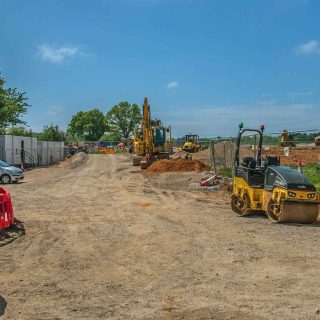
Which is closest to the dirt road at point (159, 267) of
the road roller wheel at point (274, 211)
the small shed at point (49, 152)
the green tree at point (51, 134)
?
the road roller wheel at point (274, 211)

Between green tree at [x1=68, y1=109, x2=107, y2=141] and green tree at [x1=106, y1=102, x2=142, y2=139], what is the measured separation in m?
2.19

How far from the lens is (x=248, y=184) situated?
40.7 feet

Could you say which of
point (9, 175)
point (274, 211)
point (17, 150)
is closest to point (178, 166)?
point (9, 175)

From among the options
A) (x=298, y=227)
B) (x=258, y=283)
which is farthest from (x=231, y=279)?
(x=298, y=227)

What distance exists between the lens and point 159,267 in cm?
775

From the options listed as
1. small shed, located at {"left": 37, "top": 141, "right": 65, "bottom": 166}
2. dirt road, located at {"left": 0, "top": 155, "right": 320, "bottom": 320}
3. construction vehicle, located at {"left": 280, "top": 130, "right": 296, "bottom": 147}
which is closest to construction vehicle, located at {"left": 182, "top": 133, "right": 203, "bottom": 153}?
small shed, located at {"left": 37, "top": 141, "right": 65, "bottom": 166}

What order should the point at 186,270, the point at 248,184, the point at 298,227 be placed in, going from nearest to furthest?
1. the point at 186,270
2. the point at 298,227
3. the point at 248,184

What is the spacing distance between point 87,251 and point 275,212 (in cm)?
476

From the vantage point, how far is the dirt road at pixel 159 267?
5.81 m

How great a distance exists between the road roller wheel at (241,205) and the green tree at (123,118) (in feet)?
404

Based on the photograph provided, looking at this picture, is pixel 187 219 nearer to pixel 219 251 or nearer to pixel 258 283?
pixel 219 251

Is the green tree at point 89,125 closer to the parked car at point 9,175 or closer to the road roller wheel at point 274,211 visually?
the parked car at point 9,175

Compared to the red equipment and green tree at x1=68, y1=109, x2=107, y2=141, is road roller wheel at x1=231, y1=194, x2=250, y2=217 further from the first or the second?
green tree at x1=68, y1=109, x2=107, y2=141

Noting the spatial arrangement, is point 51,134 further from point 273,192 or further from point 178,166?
point 273,192
